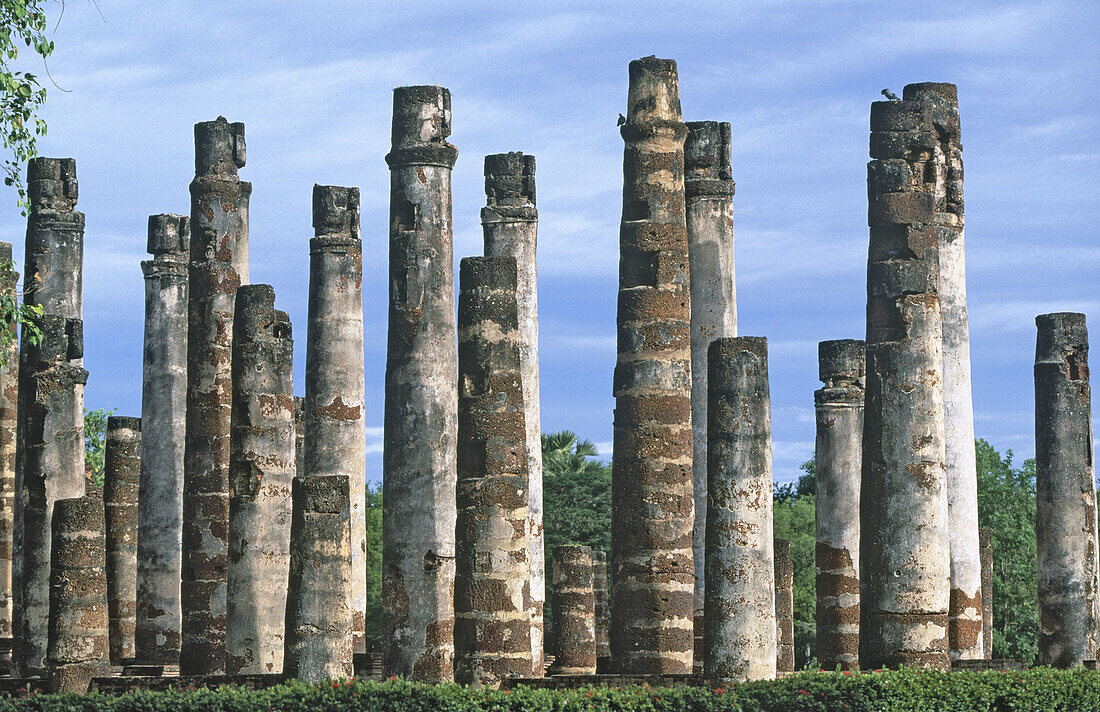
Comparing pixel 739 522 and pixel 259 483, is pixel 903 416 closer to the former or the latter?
pixel 739 522

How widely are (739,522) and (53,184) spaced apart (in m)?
15.1

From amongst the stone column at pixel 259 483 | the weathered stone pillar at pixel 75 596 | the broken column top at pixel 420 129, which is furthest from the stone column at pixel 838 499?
the weathered stone pillar at pixel 75 596

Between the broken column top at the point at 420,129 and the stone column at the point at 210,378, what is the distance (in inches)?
197

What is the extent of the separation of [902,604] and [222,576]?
1035cm

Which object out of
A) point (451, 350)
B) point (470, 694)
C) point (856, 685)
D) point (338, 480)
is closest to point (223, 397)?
point (451, 350)

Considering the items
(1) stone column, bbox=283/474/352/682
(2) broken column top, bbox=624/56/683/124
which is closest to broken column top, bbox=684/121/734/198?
(2) broken column top, bbox=624/56/683/124

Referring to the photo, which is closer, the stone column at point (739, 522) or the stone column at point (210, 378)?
the stone column at point (739, 522)

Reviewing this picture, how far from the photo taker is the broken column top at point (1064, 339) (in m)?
27.2

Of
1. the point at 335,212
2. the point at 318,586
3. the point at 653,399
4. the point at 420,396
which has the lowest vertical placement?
the point at 318,586

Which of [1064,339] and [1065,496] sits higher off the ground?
[1064,339]

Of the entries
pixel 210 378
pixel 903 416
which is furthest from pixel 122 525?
pixel 903 416

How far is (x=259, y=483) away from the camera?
2378 cm

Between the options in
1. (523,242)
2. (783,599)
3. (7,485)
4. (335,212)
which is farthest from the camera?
(7,485)

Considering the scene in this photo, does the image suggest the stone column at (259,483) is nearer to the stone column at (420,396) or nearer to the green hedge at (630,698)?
the stone column at (420,396)
